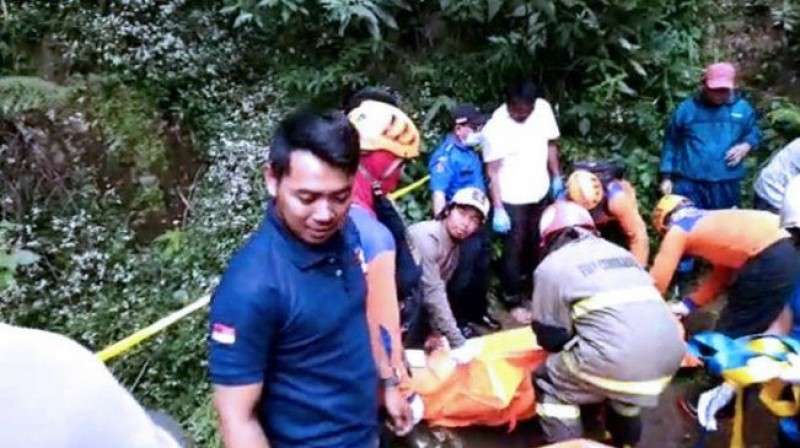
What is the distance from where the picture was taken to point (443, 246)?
486 cm

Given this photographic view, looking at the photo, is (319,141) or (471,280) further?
(471,280)

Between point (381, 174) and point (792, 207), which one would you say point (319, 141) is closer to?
point (381, 174)


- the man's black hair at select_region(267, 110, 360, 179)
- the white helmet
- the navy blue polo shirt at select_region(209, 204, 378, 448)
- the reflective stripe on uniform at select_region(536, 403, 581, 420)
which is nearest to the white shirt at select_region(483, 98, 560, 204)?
the reflective stripe on uniform at select_region(536, 403, 581, 420)

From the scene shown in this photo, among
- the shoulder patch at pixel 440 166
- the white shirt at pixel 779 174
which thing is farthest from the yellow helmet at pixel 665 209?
the shoulder patch at pixel 440 166

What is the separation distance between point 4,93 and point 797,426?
17.2 feet

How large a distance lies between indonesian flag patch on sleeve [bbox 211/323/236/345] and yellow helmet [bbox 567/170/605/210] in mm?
3712

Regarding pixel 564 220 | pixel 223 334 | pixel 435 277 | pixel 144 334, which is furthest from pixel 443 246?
pixel 223 334

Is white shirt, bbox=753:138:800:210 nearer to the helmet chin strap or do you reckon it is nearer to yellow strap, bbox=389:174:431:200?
yellow strap, bbox=389:174:431:200

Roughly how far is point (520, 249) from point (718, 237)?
1.67 metres

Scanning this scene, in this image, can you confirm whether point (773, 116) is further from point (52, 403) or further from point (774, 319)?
point (52, 403)

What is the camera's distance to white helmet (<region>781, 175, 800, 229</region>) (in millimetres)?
3760

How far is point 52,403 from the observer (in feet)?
2.97

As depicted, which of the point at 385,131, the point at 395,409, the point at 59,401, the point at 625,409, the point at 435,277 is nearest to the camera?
the point at 59,401

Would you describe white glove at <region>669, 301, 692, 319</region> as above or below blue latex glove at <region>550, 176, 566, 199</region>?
below
